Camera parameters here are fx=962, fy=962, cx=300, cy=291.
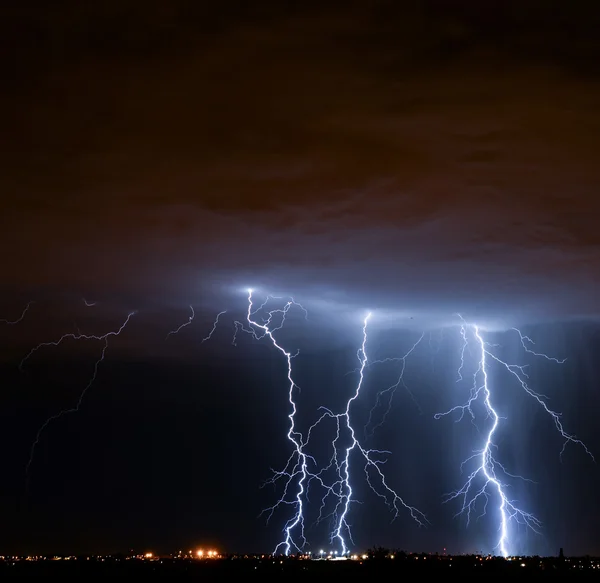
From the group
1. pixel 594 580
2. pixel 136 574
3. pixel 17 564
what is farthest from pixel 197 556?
pixel 594 580

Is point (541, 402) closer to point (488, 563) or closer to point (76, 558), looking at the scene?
point (488, 563)

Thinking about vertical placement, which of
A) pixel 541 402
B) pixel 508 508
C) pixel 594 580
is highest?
pixel 541 402

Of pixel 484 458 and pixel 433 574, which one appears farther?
pixel 484 458

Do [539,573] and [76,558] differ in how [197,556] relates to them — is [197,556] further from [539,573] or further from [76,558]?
[539,573]

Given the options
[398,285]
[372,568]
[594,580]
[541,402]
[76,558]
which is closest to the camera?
[398,285]

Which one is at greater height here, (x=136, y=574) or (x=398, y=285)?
(x=398, y=285)

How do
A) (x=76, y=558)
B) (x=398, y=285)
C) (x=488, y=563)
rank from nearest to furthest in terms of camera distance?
1. (x=398, y=285)
2. (x=488, y=563)
3. (x=76, y=558)

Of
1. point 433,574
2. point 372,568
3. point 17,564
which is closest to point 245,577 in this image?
point 372,568
